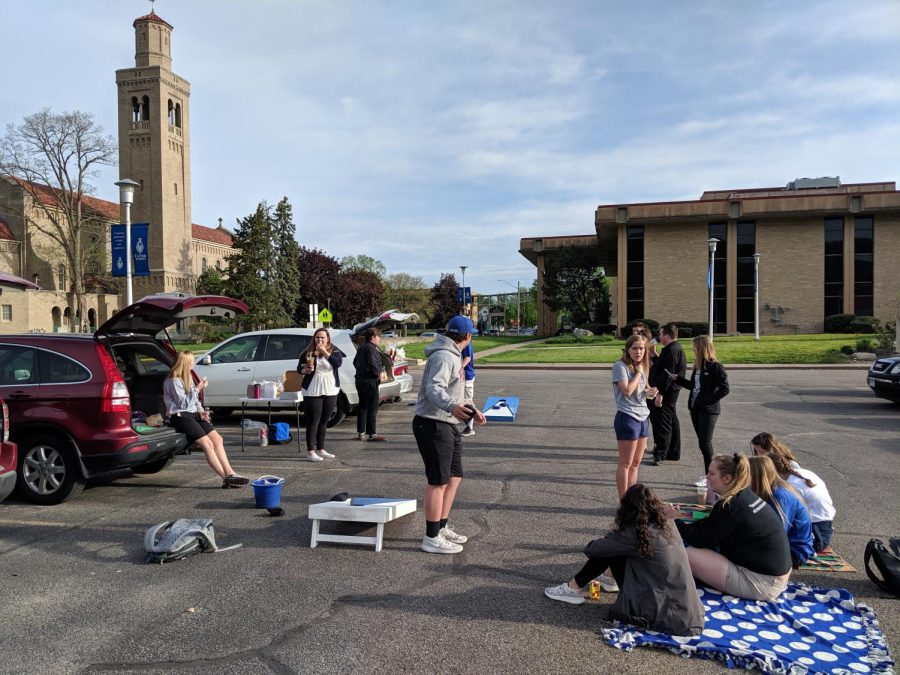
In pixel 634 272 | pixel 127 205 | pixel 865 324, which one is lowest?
pixel 865 324

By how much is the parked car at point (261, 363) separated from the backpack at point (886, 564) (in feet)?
27.4

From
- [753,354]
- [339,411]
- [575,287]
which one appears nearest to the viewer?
[339,411]

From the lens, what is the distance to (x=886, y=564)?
4223 mm

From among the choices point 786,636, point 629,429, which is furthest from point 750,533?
point 629,429

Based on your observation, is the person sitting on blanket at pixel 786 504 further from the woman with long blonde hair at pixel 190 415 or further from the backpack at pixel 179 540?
the woman with long blonde hair at pixel 190 415

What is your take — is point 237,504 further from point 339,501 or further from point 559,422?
point 559,422

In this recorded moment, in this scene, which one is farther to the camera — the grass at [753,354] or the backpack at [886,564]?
the grass at [753,354]

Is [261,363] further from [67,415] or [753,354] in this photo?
[753,354]

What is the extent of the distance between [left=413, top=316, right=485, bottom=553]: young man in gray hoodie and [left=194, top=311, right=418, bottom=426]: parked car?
20.9ft

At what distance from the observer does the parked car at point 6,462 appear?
5.36 meters

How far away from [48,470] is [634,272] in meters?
44.4

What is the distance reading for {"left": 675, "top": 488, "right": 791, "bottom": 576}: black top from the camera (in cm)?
400

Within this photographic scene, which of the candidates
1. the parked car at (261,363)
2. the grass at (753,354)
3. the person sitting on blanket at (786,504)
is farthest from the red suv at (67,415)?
the grass at (753,354)

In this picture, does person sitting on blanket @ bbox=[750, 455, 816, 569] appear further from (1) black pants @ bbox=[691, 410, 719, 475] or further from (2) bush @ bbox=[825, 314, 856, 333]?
(2) bush @ bbox=[825, 314, 856, 333]
